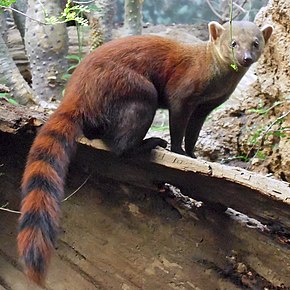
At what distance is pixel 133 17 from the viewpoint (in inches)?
161

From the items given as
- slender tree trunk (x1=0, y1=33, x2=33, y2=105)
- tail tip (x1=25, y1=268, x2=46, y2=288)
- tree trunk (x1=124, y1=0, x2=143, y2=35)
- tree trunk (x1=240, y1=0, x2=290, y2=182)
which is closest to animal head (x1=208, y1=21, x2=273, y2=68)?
tree trunk (x1=240, y1=0, x2=290, y2=182)

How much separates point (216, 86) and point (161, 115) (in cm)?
146

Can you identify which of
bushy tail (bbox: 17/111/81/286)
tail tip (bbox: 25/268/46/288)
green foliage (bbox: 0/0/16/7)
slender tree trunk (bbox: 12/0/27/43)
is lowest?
slender tree trunk (bbox: 12/0/27/43)

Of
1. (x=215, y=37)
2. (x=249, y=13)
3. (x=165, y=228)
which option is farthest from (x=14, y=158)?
(x=249, y=13)

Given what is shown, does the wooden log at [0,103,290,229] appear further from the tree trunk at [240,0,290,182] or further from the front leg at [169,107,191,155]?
the tree trunk at [240,0,290,182]

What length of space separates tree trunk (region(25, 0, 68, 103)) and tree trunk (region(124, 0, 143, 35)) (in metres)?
0.50

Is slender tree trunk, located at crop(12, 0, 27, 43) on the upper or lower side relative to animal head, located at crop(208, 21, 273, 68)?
lower

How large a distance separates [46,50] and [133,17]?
0.68 metres

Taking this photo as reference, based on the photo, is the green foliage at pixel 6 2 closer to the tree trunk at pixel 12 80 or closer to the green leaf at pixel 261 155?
the tree trunk at pixel 12 80

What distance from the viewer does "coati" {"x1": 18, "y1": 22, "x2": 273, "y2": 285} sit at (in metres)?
2.02

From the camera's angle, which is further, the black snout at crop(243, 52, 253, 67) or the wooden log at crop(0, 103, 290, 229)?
the black snout at crop(243, 52, 253, 67)

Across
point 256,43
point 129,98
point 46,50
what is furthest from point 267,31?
point 46,50

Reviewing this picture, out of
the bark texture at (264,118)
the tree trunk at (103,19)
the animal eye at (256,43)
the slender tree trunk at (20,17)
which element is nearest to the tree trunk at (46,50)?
the tree trunk at (103,19)

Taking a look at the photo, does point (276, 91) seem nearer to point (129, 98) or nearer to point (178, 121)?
point (178, 121)
